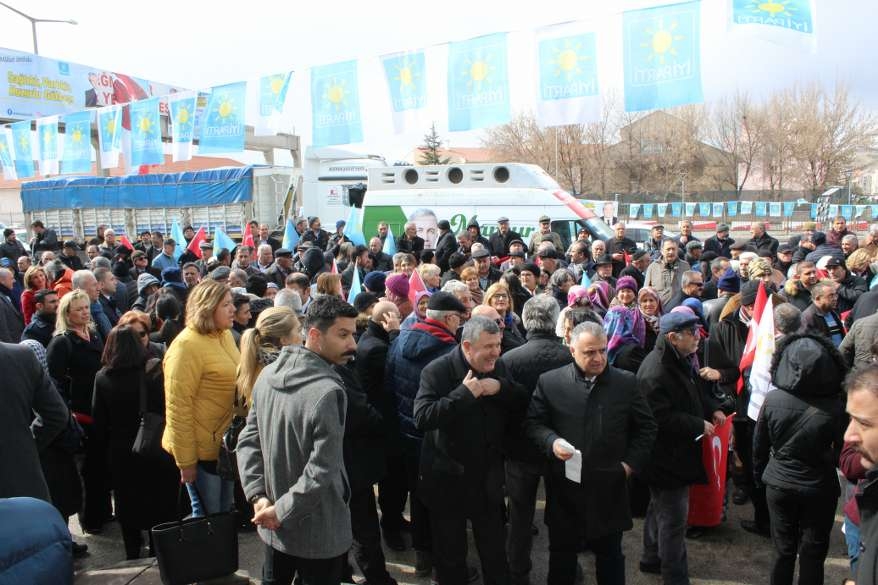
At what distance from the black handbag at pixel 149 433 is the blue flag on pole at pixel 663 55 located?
777 cm

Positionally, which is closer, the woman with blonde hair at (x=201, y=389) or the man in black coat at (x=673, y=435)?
the woman with blonde hair at (x=201, y=389)

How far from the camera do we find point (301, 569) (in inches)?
122

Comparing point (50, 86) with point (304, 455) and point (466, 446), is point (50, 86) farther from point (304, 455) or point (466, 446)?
point (304, 455)

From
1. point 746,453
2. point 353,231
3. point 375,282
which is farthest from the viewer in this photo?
point 353,231

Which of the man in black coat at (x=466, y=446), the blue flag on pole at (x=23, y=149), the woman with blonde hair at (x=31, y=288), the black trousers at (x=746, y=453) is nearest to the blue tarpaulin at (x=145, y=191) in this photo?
the blue flag on pole at (x=23, y=149)

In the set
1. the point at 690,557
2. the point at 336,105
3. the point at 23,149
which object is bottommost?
the point at 690,557

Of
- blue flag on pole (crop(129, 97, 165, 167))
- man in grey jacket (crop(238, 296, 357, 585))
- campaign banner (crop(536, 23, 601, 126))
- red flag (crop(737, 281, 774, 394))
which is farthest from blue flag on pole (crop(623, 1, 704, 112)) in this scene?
blue flag on pole (crop(129, 97, 165, 167))

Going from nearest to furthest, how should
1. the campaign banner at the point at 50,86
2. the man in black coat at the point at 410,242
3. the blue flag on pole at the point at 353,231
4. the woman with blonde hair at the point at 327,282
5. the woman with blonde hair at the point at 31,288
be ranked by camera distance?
the woman with blonde hair at the point at 327,282
the woman with blonde hair at the point at 31,288
the man in black coat at the point at 410,242
the blue flag on pole at the point at 353,231
the campaign banner at the point at 50,86

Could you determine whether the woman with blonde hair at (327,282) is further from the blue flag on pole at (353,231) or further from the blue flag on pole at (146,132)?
the blue flag on pole at (146,132)

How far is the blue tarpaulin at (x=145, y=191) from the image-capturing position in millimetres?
21373

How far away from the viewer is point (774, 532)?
378 centimetres

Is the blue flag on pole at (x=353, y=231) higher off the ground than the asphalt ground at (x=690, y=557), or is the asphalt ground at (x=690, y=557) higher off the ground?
the blue flag on pole at (x=353, y=231)

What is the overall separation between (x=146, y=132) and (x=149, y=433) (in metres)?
15.4

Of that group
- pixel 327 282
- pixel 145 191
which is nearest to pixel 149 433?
pixel 327 282
